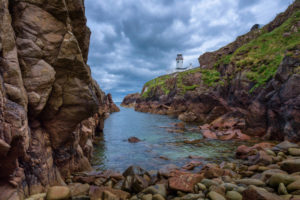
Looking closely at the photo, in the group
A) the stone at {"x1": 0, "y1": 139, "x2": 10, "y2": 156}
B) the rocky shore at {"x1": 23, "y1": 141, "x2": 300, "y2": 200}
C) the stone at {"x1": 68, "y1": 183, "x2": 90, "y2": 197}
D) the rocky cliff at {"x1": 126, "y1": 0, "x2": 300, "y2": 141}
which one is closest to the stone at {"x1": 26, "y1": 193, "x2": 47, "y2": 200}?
the rocky shore at {"x1": 23, "y1": 141, "x2": 300, "y2": 200}

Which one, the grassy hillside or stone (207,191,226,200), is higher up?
the grassy hillside

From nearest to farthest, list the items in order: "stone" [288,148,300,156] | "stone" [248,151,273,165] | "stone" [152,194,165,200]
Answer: "stone" [152,194,165,200], "stone" [248,151,273,165], "stone" [288,148,300,156]

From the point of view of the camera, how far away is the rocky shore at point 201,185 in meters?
6.91

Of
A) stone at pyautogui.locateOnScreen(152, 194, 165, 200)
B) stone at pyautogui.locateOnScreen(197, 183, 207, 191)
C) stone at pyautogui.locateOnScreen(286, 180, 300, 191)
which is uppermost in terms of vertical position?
stone at pyautogui.locateOnScreen(286, 180, 300, 191)

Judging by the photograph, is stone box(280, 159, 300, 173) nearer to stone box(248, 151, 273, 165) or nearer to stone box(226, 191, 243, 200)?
stone box(248, 151, 273, 165)

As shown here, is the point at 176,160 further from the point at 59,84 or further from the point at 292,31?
the point at 292,31

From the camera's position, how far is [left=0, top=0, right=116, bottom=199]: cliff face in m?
5.93

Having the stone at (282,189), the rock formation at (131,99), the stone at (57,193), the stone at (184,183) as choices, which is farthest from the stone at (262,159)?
the rock formation at (131,99)

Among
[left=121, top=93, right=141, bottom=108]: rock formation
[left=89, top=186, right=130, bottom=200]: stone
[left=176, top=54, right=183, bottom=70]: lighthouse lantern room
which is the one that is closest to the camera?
[left=89, top=186, right=130, bottom=200]: stone

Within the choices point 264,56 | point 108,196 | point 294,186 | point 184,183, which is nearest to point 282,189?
A: point 294,186

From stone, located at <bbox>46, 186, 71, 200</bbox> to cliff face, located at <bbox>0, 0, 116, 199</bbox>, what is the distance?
695 millimetres

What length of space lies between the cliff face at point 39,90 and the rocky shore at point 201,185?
128cm

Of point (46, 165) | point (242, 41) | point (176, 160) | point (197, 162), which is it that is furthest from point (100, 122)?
point (242, 41)

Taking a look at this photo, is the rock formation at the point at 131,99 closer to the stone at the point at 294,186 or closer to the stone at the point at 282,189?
the stone at the point at 282,189
